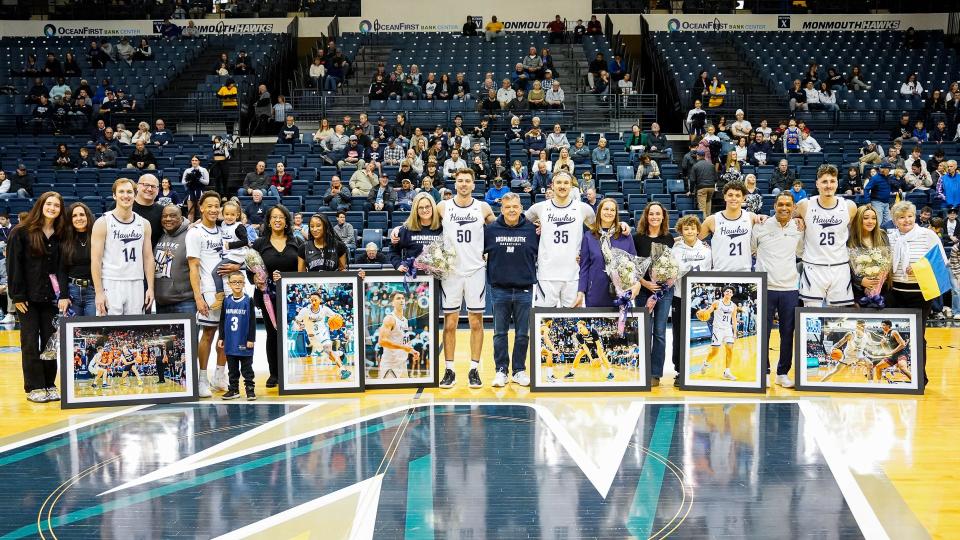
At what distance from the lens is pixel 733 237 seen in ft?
24.8

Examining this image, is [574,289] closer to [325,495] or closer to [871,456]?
[871,456]

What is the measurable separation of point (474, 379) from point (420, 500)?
105 inches

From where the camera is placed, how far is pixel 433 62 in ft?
68.4

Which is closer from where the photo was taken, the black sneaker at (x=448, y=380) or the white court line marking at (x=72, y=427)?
the white court line marking at (x=72, y=427)

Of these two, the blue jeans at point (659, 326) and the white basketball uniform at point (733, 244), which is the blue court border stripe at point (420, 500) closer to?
the blue jeans at point (659, 326)

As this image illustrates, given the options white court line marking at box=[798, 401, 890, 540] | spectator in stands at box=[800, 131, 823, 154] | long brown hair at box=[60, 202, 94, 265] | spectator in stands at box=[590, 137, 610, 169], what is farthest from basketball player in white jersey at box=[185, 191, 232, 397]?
spectator in stands at box=[800, 131, 823, 154]

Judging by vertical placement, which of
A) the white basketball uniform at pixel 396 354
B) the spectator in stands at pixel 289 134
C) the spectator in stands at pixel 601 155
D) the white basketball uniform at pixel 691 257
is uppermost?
the spectator in stands at pixel 289 134

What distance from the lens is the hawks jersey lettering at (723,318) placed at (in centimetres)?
738

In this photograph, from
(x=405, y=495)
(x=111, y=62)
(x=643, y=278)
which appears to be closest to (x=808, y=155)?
(x=643, y=278)

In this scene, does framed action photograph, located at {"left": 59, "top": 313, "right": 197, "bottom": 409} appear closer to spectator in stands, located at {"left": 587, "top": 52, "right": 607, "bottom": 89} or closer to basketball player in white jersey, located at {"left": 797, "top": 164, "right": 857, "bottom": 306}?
basketball player in white jersey, located at {"left": 797, "top": 164, "right": 857, "bottom": 306}

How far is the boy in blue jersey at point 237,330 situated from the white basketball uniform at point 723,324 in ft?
12.6

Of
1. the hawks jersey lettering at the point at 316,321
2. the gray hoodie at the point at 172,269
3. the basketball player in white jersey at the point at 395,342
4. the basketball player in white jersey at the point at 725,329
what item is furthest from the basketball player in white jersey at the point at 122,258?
the basketball player in white jersey at the point at 725,329

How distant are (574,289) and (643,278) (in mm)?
588

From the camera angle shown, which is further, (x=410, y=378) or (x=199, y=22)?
(x=199, y=22)
